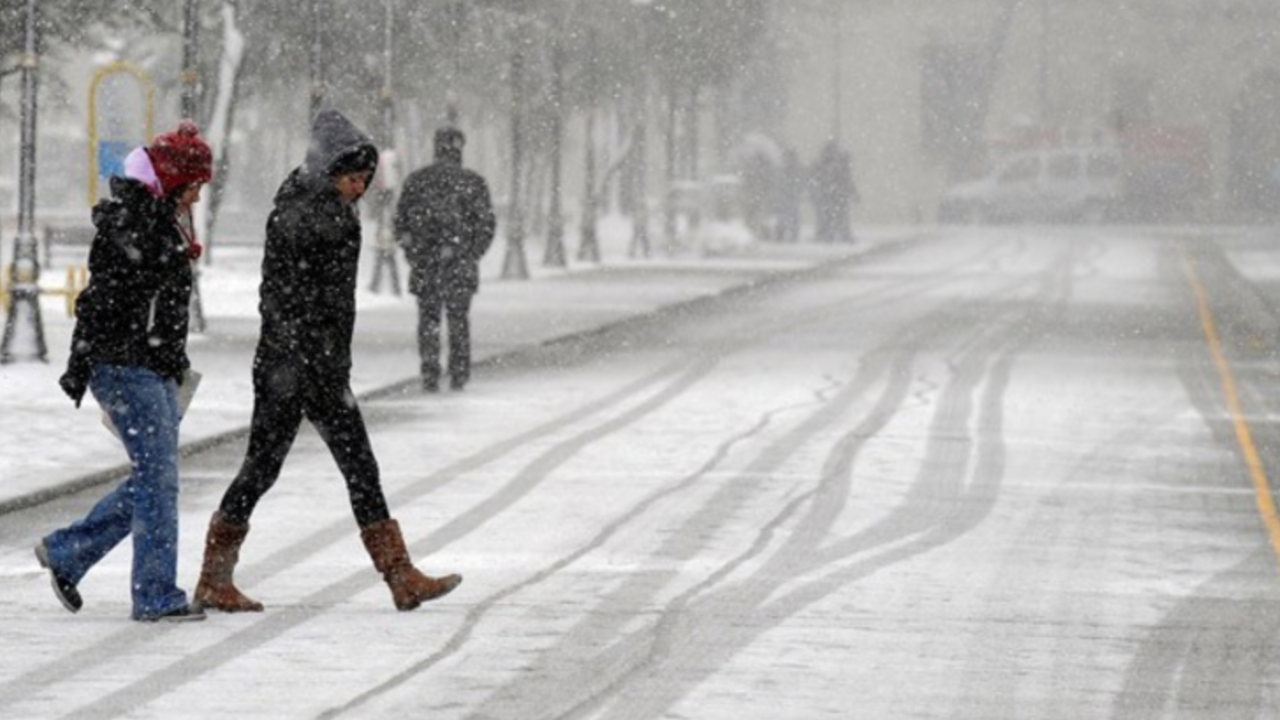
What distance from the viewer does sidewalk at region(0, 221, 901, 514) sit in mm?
17328

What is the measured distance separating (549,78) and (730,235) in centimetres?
1212

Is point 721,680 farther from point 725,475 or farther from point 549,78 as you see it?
point 549,78

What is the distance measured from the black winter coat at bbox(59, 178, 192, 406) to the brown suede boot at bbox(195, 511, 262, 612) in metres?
0.65

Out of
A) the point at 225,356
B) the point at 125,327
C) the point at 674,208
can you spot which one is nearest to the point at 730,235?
the point at 674,208

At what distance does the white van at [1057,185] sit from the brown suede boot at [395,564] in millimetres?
67381

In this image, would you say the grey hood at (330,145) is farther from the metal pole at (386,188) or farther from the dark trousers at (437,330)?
the metal pole at (386,188)

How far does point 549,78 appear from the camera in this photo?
162 ft

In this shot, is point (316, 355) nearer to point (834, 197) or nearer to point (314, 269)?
point (314, 269)

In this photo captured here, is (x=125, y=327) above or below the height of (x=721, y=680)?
above

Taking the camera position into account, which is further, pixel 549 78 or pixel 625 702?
pixel 549 78

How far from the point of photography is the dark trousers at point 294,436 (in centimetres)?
1129

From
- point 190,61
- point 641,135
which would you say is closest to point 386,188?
point 190,61

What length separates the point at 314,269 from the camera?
11.3 metres

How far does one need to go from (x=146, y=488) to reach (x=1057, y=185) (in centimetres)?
6799
